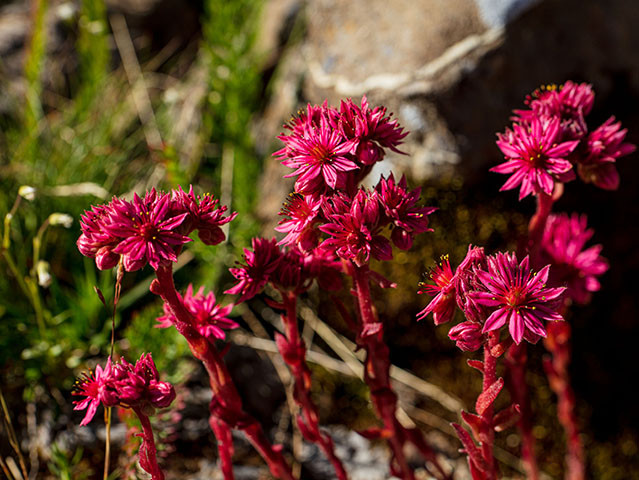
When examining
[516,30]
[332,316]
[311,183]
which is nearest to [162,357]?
[332,316]

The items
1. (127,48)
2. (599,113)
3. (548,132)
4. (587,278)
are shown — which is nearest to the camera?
(548,132)

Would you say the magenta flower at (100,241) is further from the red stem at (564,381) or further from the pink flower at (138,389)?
the red stem at (564,381)

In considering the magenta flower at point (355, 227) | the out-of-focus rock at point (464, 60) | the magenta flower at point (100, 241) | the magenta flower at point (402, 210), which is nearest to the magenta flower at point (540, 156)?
the magenta flower at point (402, 210)

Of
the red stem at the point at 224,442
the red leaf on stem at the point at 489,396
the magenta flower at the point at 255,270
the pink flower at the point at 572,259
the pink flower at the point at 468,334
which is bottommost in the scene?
the red stem at the point at 224,442

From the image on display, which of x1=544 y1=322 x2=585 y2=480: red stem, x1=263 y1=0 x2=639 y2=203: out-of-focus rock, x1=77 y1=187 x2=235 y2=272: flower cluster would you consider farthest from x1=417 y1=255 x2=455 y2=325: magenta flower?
x1=263 y1=0 x2=639 y2=203: out-of-focus rock

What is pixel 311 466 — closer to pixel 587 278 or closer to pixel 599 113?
pixel 587 278

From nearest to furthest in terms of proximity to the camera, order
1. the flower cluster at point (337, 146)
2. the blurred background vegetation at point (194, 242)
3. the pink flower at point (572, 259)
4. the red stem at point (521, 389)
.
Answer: the flower cluster at point (337, 146) < the red stem at point (521, 389) < the pink flower at point (572, 259) < the blurred background vegetation at point (194, 242)

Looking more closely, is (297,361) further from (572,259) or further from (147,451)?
(572,259)

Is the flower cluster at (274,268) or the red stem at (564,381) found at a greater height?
the flower cluster at (274,268)

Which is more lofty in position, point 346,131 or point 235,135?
point 235,135
